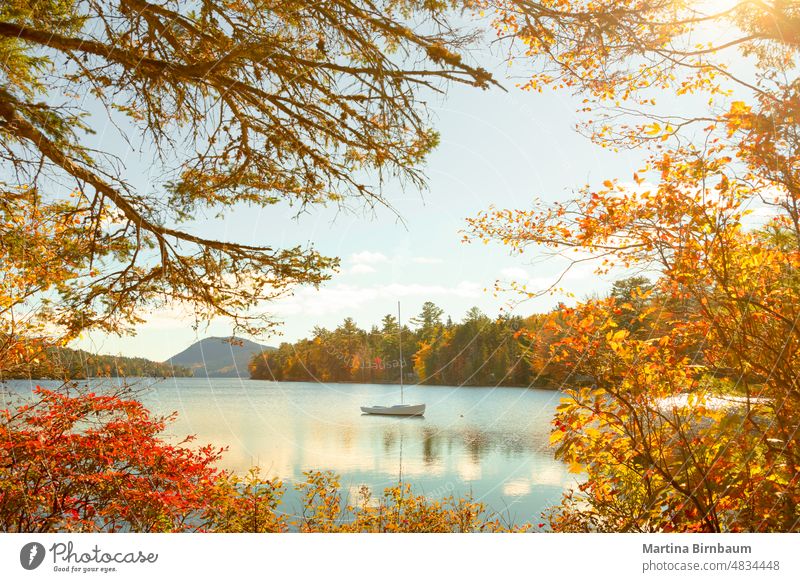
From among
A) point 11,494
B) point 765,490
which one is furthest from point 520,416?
point 11,494

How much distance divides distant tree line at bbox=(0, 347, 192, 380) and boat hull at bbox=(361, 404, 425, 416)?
1007mm

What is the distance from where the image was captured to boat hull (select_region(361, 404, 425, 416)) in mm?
2721

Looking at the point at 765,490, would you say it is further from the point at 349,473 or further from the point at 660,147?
the point at 349,473

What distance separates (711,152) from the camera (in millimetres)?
2174

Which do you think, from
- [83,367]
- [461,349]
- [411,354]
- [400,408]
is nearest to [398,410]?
[400,408]

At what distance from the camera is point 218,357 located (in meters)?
2.62

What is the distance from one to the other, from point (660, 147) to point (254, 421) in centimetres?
247
